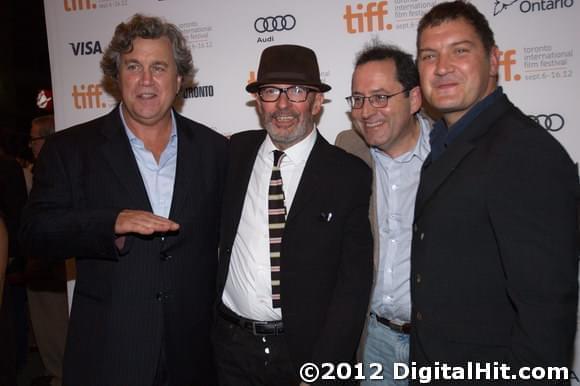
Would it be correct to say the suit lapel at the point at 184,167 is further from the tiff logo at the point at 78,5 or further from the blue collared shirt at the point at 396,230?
the tiff logo at the point at 78,5

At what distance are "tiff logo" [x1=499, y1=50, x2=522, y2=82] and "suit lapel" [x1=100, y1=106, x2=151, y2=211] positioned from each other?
2626 millimetres

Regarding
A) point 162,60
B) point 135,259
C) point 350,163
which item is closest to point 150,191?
point 135,259

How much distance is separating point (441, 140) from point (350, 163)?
536 millimetres

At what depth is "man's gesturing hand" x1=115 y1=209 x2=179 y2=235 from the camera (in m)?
1.86

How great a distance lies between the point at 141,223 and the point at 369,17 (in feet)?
7.90

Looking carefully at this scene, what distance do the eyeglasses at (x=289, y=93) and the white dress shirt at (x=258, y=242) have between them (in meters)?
0.21

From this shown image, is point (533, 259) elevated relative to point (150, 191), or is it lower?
lower

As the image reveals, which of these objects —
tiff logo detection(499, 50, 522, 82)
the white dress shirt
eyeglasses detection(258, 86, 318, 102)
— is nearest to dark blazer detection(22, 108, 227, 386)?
the white dress shirt

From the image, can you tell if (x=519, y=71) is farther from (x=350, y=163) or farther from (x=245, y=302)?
(x=245, y=302)

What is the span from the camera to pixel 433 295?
180cm

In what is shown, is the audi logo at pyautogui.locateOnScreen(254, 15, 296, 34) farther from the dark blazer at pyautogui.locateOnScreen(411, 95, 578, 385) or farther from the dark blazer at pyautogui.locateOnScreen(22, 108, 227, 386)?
the dark blazer at pyautogui.locateOnScreen(411, 95, 578, 385)

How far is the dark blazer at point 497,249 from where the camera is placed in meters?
1.46

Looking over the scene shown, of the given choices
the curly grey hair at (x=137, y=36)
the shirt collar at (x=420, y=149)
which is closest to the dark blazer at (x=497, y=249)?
the shirt collar at (x=420, y=149)

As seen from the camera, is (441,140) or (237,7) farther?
(237,7)
